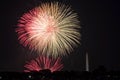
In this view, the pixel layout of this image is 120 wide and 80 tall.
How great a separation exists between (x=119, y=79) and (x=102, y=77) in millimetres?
3074

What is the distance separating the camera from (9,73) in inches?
1545

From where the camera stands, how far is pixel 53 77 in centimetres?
4125

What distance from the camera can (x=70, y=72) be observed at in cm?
4166

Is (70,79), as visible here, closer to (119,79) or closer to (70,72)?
(70,72)

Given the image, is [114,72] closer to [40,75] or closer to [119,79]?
[119,79]

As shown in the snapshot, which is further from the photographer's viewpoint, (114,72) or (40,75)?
(114,72)

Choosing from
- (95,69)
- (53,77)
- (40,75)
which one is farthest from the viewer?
(95,69)

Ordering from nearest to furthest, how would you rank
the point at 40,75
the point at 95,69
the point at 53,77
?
the point at 40,75, the point at 53,77, the point at 95,69

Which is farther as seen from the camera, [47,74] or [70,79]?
[70,79]

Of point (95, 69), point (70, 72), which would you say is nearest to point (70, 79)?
point (70, 72)

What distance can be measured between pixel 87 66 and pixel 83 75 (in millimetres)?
1688

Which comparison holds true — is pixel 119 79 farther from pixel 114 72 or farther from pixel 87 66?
pixel 87 66

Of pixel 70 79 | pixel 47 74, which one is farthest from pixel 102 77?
pixel 47 74

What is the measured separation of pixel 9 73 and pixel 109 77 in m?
15.3
